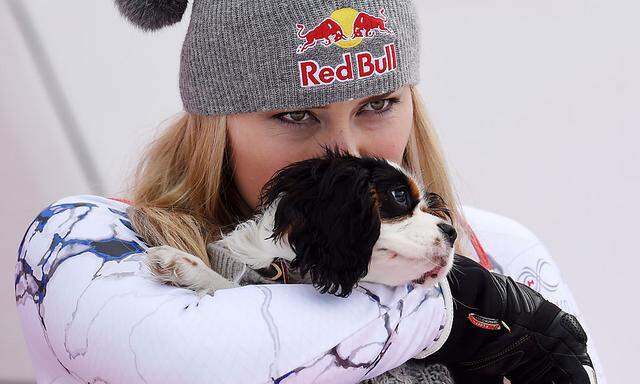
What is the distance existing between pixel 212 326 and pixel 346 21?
55 centimetres

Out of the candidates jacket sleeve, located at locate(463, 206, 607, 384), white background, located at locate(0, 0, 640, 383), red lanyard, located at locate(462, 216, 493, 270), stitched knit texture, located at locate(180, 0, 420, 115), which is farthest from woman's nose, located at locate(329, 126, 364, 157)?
white background, located at locate(0, 0, 640, 383)

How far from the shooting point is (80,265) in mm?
1188

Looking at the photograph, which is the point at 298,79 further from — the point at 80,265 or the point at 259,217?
the point at 80,265

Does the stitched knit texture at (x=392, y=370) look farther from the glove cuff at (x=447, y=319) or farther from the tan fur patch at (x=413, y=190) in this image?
the tan fur patch at (x=413, y=190)

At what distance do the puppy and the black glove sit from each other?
11 cm

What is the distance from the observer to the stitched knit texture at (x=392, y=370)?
1.21 m

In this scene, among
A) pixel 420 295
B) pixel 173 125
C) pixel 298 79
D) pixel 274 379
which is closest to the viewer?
pixel 274 379

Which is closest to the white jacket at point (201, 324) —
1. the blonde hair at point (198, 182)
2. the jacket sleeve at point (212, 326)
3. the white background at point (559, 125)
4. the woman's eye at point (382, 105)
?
the jacket sleeve at point (212, 326)

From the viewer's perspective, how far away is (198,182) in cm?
154

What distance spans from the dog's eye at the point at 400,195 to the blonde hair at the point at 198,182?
0.36 metres

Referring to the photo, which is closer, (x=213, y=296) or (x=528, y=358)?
(x=213, y=296)

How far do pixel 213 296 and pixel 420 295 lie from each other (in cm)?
29

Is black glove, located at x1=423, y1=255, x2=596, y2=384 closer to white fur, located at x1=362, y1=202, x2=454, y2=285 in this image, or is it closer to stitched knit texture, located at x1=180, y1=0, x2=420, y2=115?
white fur, located at x1=362, y1=202, x2=454, y2=285

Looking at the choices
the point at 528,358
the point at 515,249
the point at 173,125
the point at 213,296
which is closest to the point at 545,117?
the point at 515,249
